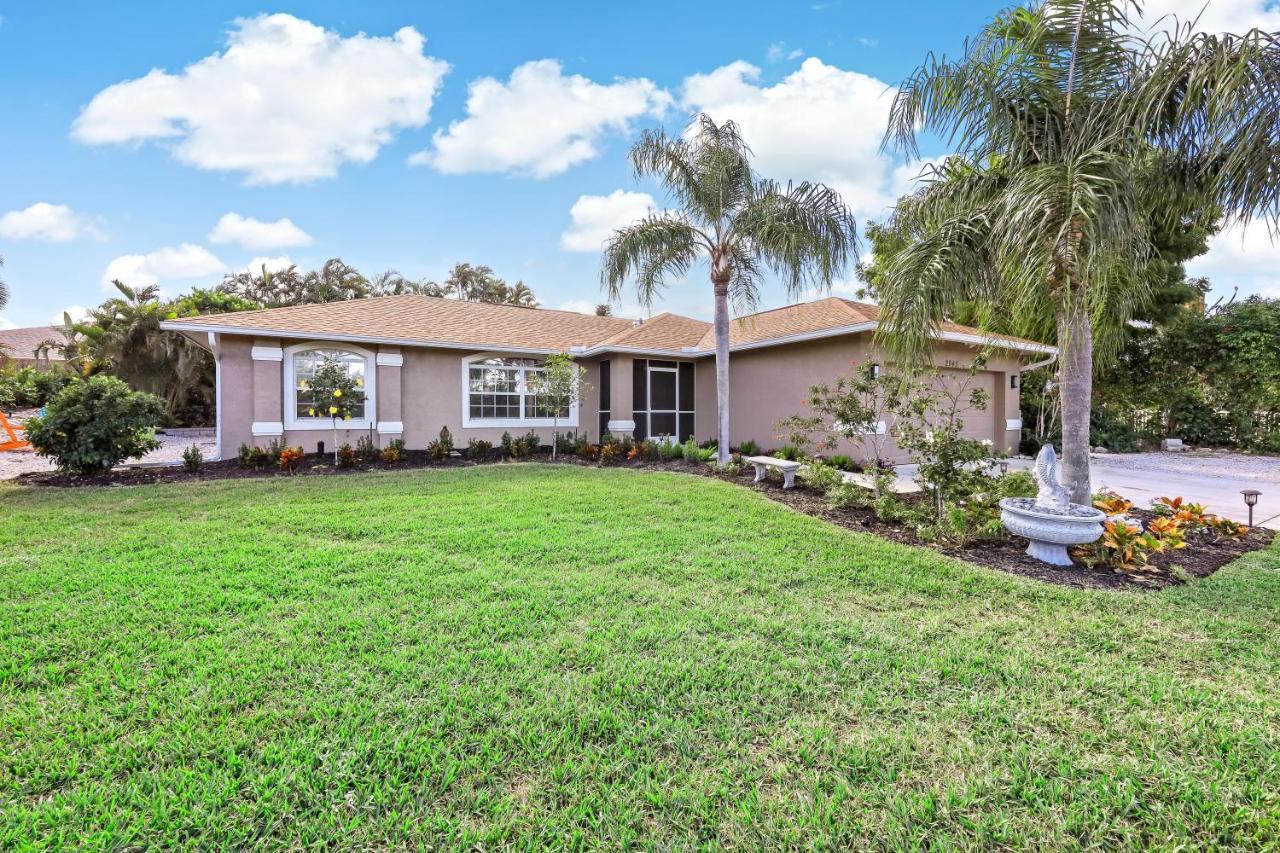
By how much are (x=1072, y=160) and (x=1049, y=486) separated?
3.23 metres

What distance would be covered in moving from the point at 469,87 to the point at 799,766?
13.1 meters

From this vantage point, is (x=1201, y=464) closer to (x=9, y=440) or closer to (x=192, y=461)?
(x=192, y=461)

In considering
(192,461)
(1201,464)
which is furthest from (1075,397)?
(192,461)

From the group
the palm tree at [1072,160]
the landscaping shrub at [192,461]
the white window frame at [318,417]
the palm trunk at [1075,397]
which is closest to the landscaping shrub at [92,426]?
the landscaping shrub at [192,461]

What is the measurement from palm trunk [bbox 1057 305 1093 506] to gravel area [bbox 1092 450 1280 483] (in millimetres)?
8552

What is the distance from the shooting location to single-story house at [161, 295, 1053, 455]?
11734 mm

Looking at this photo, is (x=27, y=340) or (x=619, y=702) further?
(x=27, y=340)

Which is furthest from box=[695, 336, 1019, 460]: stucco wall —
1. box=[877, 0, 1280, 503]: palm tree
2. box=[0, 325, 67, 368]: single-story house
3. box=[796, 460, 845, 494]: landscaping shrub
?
box=[0, 325, 67, 368]: single-story house

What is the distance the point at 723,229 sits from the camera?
35.9 ft

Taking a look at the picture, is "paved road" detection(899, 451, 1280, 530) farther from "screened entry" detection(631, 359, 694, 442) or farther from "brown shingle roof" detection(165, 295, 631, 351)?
"brown shingle roof" detection(165, 295, 631, 351)

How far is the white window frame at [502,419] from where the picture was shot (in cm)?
1394

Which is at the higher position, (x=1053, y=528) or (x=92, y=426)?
(x=92, y=426)

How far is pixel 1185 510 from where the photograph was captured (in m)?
6.46

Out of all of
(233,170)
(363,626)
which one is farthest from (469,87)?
(363,626)
